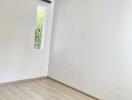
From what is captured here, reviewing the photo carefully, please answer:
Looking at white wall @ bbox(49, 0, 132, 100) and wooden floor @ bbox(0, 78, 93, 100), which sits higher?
white wall @ bbox(49, 0, 132, 100)

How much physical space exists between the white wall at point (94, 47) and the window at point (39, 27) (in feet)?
1.12

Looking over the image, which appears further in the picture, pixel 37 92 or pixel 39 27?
pixel 39 27

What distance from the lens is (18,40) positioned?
157 inches

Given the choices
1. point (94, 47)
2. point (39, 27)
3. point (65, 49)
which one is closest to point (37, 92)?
point (65, 49)

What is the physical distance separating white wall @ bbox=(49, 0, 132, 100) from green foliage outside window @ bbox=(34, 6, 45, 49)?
355 millimetres

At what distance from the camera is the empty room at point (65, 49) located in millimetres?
3301

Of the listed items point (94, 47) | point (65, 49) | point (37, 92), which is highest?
point (94, 47)

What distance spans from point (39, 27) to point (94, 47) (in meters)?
1.60

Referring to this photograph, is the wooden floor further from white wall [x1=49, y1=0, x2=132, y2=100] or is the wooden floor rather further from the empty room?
white wall [x1=49, y1=0, x2=132, y2=100]

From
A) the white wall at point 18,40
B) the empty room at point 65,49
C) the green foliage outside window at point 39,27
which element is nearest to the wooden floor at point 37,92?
the empty room at point 65,49

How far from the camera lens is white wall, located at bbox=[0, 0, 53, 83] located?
12.2 ft

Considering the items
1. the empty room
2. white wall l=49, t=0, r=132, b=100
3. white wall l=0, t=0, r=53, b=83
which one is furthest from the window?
white wall l=49, t=0, r=132, b=100

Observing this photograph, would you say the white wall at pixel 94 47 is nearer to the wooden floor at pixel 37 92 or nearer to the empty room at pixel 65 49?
the empty room at pixel 65 49

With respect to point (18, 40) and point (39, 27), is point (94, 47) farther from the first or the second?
point (18, 40)
